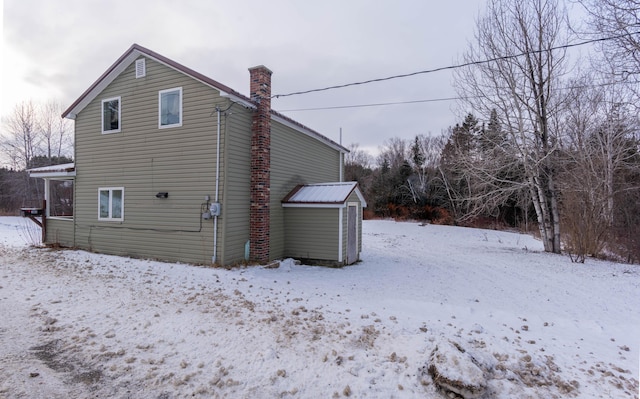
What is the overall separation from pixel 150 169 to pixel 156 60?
10.3 feet

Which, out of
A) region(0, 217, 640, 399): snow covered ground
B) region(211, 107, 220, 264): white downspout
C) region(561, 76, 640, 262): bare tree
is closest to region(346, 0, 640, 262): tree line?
region(561, 76, 640, 262): bare tree

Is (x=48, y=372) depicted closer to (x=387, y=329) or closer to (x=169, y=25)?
(x=387, y=329)

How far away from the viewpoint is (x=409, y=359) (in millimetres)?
3561

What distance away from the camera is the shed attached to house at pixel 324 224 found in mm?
9398

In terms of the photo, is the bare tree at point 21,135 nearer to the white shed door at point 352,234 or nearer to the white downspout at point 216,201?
the white downspout at point 216,201

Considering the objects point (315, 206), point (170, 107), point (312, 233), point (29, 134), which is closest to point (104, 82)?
point (170, 107)

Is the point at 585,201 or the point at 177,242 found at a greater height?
the point at 585,201

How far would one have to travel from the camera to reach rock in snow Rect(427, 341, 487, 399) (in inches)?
115

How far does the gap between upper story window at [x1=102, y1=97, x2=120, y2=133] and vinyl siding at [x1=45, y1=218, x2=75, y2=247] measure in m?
3.58

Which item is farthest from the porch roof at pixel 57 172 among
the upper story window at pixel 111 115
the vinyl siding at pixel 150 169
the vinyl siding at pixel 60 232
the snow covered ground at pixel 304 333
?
the snow covered ground at pixel 304 333

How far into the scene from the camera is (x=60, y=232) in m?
11.4

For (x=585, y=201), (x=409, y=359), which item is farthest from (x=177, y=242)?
(x=585, y=201)

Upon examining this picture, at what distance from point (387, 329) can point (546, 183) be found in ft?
39.5

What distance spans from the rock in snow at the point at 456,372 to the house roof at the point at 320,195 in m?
6.14
